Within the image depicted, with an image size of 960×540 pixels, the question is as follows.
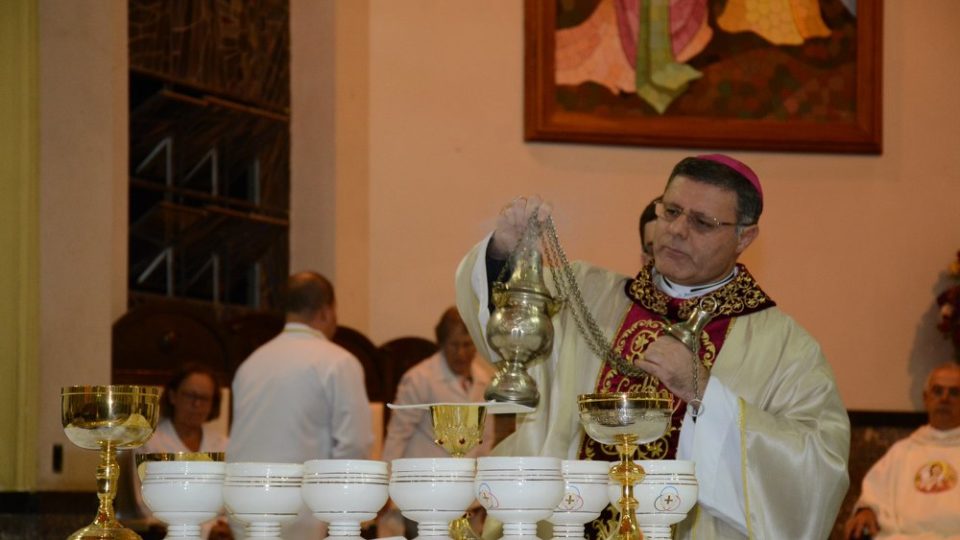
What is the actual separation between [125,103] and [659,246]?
4985 millimetres

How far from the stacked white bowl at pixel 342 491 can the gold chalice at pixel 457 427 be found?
0.72 feet

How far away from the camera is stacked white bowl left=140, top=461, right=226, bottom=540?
3.10m

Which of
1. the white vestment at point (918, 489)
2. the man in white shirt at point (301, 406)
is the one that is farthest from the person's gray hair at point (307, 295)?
the white vestment at point (918, 489)

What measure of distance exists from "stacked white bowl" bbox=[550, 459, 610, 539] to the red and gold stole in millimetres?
1081

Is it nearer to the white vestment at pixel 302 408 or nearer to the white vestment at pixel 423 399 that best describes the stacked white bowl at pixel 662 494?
the white vestment at pixel 302 408

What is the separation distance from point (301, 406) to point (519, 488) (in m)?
4.31

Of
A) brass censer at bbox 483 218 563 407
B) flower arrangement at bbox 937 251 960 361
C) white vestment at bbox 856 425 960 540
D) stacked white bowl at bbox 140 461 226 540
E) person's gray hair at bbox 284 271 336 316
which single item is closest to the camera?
stacked white bowl at bbox 140 461 226 540

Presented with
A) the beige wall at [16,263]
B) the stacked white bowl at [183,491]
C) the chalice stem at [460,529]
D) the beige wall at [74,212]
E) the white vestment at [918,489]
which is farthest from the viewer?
the white vestment at [918,489]

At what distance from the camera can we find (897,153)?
994 cm

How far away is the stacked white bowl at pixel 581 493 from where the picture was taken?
3.09 metres

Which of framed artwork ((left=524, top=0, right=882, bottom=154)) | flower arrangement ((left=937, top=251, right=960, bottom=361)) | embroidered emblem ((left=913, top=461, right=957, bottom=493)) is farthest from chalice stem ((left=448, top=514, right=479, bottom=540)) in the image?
flower arrangement ((left=937, top=251, right=960, bottom=361))

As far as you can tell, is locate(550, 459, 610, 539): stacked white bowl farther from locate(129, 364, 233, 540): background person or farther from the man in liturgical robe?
locate(129, 364, 233, 540): background person

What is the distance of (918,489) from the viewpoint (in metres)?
8.57

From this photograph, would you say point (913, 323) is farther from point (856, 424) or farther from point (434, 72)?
point (434, 72)
